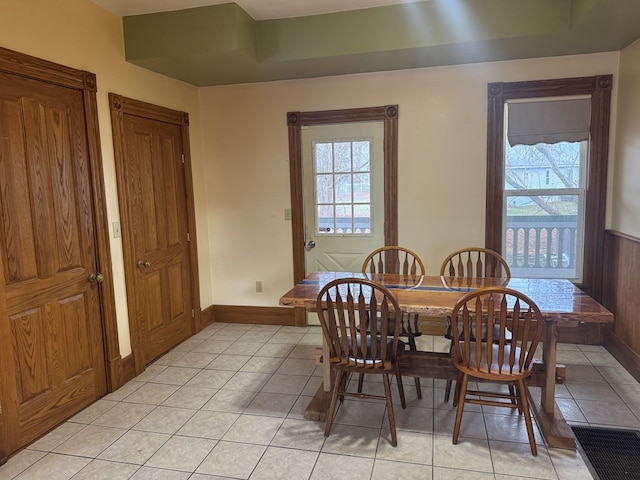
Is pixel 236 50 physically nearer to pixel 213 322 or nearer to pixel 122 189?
pixel 122 189

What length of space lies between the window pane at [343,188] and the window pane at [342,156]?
64 mm

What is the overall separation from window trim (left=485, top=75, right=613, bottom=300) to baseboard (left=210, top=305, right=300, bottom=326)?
198 cm

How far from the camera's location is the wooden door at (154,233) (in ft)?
10.5

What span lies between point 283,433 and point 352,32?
2749 millimetres

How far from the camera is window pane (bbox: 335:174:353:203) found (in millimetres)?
3965

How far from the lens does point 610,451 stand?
2.22 meters

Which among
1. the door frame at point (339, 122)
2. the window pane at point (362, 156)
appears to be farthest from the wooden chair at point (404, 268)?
the window pane at point (362, 156)

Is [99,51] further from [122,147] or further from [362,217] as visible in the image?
→ [362,217]

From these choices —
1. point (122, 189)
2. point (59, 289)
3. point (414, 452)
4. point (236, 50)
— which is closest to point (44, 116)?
point (122, 189)

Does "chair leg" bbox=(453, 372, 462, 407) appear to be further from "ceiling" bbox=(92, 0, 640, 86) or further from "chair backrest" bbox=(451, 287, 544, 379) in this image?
"ceiling" bbox=(92, 0, 640, 86)

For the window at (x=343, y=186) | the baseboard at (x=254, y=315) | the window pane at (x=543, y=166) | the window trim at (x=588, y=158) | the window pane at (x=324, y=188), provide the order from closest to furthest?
the window trim at (x=588, y=158), the window pane at (x=543, y=166), the window at (x=343, y=186), the window pane at (x=324, y=188), the baseboard at (x=254, y=315)

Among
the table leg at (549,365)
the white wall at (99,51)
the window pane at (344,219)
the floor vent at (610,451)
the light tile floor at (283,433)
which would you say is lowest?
the floor vent at (610,451)

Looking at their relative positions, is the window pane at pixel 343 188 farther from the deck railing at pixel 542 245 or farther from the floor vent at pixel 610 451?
the floor vent at pixel 610 451

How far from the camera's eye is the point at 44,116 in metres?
2.48
